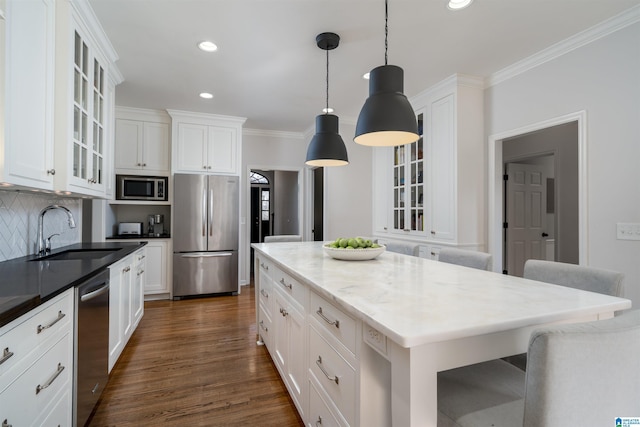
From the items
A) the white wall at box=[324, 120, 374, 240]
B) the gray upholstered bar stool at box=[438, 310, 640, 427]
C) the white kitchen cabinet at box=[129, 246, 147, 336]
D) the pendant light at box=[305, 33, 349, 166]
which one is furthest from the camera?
the white wall at box=[324, 120, 374, 240]

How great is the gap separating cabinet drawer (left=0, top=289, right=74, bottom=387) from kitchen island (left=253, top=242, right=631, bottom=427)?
1046 millimetres

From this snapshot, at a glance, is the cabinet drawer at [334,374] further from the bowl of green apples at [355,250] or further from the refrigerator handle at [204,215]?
the refrigerator handle at [204,215]

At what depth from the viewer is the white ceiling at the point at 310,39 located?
2.12m

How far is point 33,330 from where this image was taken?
1130mm

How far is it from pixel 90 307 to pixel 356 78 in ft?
9.70

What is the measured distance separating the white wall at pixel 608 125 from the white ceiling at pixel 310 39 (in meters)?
0.23

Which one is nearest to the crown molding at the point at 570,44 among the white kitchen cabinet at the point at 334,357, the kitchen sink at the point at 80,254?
the white kitchen cabinet at the point at 334,357

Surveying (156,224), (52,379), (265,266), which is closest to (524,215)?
(265,266)

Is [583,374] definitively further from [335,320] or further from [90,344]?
[90,344]

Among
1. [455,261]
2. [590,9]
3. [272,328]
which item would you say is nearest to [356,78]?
[590,9]

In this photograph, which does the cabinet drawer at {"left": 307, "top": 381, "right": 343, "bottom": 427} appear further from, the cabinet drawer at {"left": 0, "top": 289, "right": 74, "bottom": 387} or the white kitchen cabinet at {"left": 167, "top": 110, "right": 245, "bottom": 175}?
the white kitchen cabinet at {"left": 167, "top": 110, "right": 245, "bottom": 175}

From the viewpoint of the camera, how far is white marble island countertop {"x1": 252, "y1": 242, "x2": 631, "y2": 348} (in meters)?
0.85

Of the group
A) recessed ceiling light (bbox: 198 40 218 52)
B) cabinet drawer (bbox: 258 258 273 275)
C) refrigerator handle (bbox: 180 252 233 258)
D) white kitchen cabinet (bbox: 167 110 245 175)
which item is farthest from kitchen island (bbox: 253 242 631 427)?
white kitchen cabinet (bbox: 167 110 245 175)

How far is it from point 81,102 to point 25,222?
937mm
